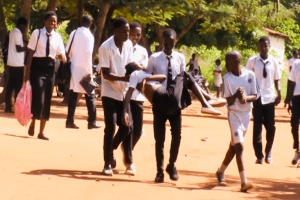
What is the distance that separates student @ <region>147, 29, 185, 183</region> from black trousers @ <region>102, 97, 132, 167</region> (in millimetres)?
441

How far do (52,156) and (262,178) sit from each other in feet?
9.44

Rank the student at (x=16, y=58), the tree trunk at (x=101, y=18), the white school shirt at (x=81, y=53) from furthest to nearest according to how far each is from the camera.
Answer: the tree trunk at (x=101, y=18) < the student at (x=16, y=58) < the white school shirt at (x=81, y=53)

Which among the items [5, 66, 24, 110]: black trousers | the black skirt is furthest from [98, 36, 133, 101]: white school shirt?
[5, 66, 24, 110]: black trousers

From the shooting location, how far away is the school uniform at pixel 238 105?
995 centimetres

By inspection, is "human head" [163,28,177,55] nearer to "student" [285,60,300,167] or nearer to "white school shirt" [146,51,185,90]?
"white school shirt" [146,51,185,90]

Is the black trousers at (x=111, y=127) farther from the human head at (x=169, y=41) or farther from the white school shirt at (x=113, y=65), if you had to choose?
the human head at (x=169, y=41)

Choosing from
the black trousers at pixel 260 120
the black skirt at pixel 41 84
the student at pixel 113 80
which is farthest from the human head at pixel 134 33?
the black trousers at pixel 260 120

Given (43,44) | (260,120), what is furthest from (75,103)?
(260,120)

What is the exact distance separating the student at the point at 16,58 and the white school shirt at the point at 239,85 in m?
7.12

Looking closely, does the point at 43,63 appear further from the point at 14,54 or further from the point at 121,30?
the point at 14,54

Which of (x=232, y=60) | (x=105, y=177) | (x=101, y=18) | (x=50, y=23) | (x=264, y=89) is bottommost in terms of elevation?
(x=105, y=177)

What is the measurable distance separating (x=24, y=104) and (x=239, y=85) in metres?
4.02

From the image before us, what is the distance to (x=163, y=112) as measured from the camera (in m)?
9.77

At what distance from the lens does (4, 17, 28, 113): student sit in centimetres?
1642
